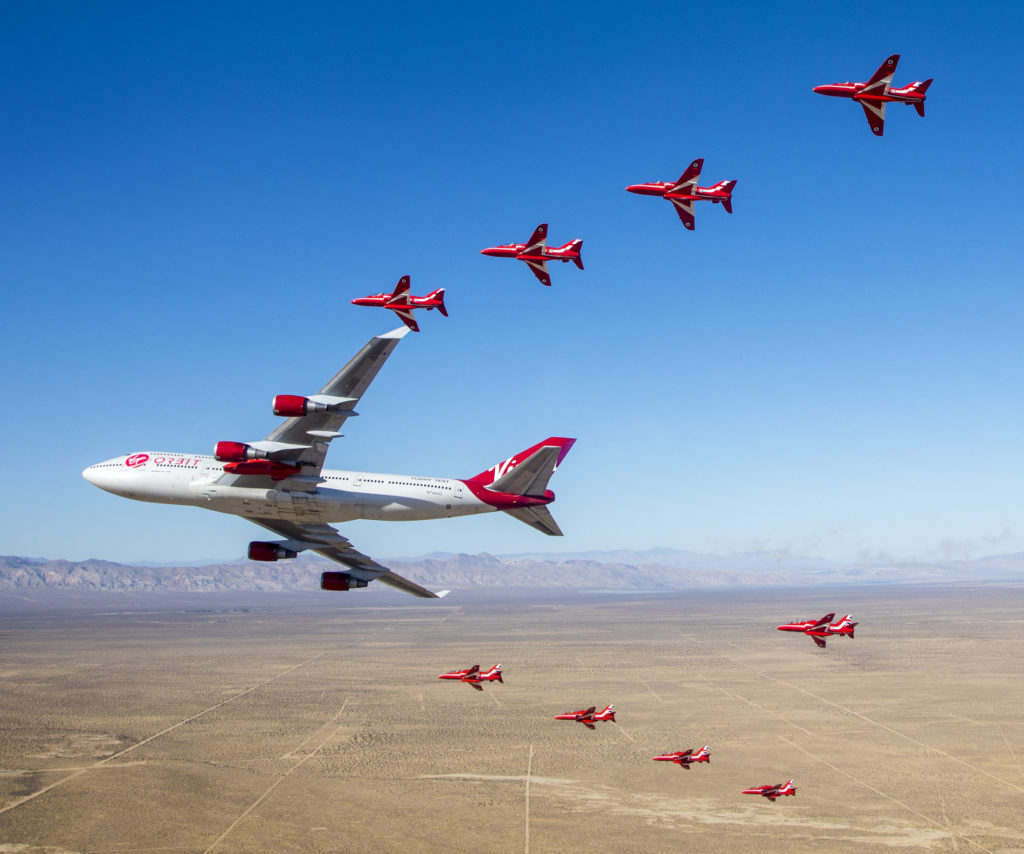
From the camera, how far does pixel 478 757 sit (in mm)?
159250

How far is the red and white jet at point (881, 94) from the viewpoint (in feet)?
136

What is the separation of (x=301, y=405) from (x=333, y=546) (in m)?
15.8

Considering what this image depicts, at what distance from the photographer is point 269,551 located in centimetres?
6372

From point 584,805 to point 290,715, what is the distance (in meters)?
84.5

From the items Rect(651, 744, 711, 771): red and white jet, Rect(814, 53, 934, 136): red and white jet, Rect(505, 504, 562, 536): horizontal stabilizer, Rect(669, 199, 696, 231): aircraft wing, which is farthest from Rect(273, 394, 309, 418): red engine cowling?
Rect(651, 744, 711, 771): red and white jet

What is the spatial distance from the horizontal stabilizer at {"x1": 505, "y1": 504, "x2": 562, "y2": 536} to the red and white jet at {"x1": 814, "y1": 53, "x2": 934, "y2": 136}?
32968 mm

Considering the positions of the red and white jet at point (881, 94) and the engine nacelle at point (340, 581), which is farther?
the engine nacelle at point (340, 581)

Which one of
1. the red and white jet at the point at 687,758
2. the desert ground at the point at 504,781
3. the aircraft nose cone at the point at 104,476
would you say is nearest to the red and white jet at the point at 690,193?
the aircraft nose cone at the point at 104,476

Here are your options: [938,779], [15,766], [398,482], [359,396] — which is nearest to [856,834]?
[938,779]

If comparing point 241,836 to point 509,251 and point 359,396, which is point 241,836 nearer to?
point 359,396

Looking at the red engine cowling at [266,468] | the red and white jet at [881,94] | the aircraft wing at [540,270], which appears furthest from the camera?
the red engine cowling at [266,468]

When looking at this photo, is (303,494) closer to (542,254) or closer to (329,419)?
(329,419)

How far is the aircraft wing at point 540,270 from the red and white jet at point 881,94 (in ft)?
55.6

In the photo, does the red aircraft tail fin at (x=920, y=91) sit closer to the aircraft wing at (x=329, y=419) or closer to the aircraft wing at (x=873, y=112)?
the aircraft wing at (x=873, y=112)
